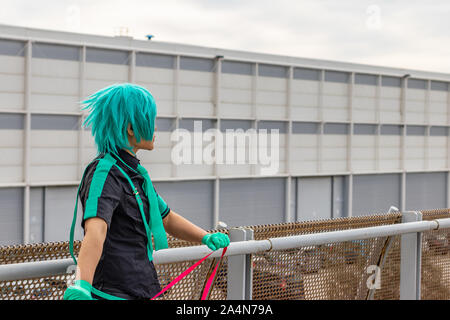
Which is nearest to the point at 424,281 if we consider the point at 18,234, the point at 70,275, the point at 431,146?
the point at 70,275

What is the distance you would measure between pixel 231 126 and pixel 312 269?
22.0 metres

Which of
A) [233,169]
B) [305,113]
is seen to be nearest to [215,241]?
[233,169]

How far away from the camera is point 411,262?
16.4ft

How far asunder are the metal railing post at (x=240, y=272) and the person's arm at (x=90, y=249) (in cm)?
148

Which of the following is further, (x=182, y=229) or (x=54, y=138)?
(x=54, y=138)

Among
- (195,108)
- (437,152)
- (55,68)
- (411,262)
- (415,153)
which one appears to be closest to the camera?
(411,262)

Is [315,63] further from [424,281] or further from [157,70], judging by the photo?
[424,281]

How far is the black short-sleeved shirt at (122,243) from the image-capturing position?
7.99ft

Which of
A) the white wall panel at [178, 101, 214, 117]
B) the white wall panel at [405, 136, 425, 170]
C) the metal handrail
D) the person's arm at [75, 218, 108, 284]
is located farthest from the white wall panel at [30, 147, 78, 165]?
the person's arm at [75, 218, 108, 284]

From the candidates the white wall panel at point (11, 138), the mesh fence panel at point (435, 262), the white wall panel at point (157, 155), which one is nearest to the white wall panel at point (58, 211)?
the white wall panel at point (11, 138)

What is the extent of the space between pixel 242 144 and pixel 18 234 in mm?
10159

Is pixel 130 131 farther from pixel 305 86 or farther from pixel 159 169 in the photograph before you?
pixel 305 86

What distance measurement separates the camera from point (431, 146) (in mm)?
34719

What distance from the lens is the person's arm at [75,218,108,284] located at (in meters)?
2.25
